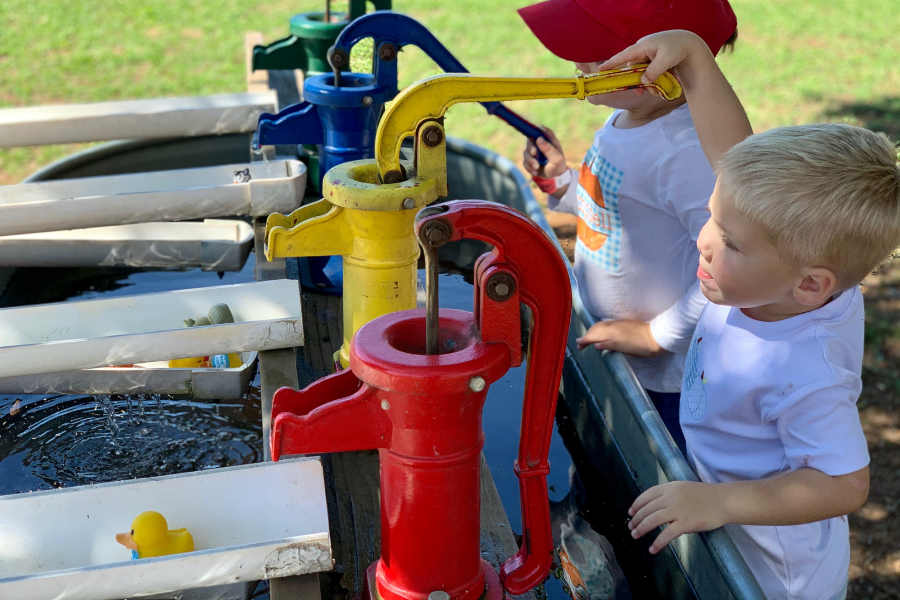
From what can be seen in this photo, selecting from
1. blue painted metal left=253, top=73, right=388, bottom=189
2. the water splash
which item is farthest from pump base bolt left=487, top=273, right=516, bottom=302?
blue painted metal left=253, top=73, right=388, bottom=189

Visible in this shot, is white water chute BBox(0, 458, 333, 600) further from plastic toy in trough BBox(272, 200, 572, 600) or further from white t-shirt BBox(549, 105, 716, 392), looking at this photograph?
white t-shirt BBox(549, 105, 716, 392)

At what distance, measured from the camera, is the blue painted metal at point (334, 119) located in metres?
1.90

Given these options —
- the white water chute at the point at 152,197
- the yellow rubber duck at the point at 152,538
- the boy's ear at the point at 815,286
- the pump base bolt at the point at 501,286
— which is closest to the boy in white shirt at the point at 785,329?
the boy's ear at the point at 815,286

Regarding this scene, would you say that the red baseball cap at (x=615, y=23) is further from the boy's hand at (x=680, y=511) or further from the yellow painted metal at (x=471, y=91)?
the boy's hand at (x=680, y=511)

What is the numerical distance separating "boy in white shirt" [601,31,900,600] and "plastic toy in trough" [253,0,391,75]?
1763mm

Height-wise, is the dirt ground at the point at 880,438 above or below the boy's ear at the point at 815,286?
below

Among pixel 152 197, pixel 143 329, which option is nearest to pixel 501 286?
pixel 143 329

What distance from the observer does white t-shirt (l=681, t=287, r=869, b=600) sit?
121cm

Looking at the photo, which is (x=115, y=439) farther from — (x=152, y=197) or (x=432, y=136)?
(x=432, y=136)

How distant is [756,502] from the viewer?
121 centimetres

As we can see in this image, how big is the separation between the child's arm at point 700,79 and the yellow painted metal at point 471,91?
3.0 inches

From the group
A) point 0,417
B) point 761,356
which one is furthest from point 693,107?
point 0,417

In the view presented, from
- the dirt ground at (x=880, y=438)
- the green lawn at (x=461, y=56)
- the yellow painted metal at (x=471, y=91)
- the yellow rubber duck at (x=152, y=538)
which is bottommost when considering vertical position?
the dirt ground at (x=880, y=438)

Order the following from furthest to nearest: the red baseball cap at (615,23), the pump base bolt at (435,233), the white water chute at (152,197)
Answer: the white water chute at (152,197), the red baseball cap at (615,23), the pump base bolt at (435,233)
